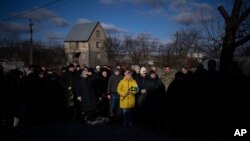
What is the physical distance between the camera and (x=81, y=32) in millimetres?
71875

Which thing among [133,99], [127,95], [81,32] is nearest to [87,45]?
[81,32]

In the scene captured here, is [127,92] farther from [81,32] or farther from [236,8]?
[81,32]

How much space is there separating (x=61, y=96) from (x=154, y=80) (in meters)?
3.69

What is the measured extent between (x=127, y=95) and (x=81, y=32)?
6403 cm

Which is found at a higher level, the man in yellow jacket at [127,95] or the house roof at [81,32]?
the house roof at [81,32]

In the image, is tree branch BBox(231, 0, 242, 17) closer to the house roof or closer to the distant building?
the distant building

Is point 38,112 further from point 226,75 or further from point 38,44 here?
point 38,44

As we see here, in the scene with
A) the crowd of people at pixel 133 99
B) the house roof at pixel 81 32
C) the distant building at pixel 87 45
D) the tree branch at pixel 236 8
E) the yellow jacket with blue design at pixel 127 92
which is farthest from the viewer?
the house roof at pixel 81 32

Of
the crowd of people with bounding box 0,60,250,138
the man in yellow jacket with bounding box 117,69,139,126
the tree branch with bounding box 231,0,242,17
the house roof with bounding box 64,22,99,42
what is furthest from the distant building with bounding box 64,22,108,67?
the tree branch with bounding box 231,0,242,17

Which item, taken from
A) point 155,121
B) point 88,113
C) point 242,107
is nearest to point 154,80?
point 155,121

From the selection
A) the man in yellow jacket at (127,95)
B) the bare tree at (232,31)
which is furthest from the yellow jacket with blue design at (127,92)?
the bare tree at (232,31)

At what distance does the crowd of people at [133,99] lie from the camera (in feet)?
24.2

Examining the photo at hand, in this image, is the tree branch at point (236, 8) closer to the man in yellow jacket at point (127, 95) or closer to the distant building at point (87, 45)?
the man in yellow jacket at point (127, 95)

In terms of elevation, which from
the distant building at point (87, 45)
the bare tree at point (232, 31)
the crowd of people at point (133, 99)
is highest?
the distant building at point (87, 45)
